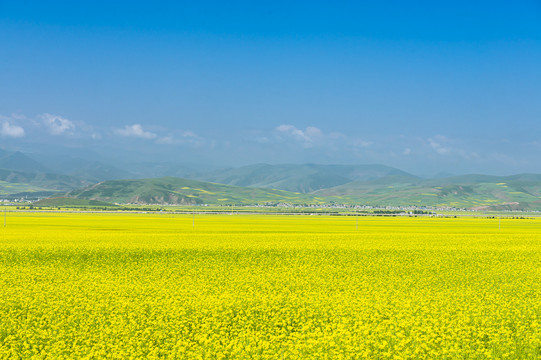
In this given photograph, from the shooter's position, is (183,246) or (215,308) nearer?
(215,308)

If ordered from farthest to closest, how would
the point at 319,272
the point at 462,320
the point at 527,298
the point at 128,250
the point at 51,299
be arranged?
1. the point at 128,250
2. the point at 319,272
3. the point at 527,298
4. the point at 51,299
5. the point at 462,320

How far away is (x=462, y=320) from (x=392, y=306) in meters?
2.67

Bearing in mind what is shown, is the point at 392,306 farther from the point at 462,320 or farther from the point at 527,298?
the point at 527,298

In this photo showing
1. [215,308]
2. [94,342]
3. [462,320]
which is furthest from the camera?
[215,308]

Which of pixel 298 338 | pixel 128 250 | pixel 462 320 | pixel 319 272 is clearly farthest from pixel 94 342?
pixel 128 250

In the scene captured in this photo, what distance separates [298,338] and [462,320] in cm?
508

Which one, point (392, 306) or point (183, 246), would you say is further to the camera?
point (183, 246)

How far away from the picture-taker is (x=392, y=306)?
18406mm

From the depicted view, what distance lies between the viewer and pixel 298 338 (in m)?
15.3

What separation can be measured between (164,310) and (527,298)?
534 inches

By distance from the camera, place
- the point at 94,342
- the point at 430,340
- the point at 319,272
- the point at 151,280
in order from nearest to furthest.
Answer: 1. the point at 430,340
2. the point at 94,342
3. the point at 151,280
4. the point at 319,272

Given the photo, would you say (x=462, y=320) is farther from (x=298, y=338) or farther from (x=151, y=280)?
(x=151, y=280)

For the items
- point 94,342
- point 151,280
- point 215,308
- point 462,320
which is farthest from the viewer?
point 151,280

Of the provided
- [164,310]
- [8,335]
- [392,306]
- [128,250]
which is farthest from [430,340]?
[128,250]
